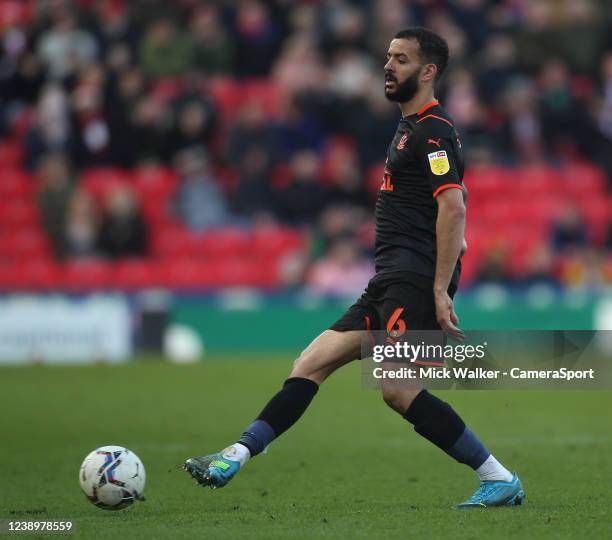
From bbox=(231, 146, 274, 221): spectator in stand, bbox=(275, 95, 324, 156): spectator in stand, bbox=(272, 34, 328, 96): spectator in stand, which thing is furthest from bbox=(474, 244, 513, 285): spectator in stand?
bbox=(272, 34, 328, 96): spectator in stand

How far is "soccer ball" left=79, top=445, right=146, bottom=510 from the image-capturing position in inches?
241

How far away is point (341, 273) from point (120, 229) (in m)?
3.00

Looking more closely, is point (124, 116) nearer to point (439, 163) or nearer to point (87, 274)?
point (87, 274)

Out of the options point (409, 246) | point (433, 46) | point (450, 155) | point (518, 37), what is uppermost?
point (518, 37)

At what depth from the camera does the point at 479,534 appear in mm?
5516

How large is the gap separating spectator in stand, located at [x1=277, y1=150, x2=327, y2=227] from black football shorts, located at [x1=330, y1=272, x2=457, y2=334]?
1222cm

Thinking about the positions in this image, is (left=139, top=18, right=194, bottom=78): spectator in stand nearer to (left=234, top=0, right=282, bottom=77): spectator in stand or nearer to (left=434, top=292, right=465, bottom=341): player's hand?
(left=234, top=0, right=282, bottom=77): spectator in stand

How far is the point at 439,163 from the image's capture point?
6.13 m

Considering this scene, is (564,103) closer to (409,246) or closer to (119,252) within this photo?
(119,252)

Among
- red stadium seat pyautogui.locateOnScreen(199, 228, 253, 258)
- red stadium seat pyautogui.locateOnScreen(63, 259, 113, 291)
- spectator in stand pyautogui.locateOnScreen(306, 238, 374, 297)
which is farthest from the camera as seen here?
red stadium seat pyautogui.locateOnScreen(199, 228, 253, 258)

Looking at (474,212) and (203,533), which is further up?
(474,212)

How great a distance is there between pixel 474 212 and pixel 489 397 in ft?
22.7

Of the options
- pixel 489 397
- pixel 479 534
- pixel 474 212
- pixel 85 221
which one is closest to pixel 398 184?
pixel 479 534

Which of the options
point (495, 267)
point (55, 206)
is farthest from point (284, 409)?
point (55, 206)
